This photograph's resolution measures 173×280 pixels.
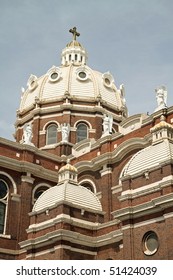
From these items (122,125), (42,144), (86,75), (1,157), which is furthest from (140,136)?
(86,75)

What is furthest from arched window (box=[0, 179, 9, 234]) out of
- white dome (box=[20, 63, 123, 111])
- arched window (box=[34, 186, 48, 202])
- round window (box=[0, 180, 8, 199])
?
white dome (box=[20, 63, 123, 111])

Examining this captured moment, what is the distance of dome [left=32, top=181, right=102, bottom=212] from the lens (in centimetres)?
3042

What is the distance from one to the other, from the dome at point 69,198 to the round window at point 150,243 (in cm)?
654

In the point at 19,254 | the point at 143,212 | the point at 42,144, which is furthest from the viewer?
the point at 42,144

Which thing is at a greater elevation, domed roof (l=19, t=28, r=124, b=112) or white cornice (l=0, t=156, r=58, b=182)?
domed roof (l=19, t=28, r=124, b=112)

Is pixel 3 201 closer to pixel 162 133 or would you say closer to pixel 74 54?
pixel 162 133

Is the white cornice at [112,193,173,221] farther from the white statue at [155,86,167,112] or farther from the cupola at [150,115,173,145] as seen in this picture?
the white statue at [155,86,167,112]

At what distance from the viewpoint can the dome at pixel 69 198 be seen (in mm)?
30422

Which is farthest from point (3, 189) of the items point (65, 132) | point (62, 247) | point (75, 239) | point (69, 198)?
point (65, 132)

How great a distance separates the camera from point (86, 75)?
54344 mm

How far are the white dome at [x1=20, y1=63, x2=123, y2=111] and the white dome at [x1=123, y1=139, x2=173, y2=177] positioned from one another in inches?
946

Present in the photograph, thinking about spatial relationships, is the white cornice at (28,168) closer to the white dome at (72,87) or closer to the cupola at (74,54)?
the white dome at (72,87)

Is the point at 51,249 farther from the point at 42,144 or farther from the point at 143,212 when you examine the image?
the point at 42,144

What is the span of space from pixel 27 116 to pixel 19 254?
20.7 metres
